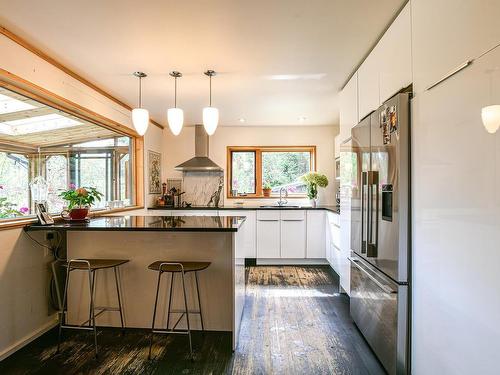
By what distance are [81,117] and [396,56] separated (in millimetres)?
3024

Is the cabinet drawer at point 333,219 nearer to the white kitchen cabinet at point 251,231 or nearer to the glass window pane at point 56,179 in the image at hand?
the white kitchen cabinet at point 251,231

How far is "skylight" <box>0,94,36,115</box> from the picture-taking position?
2.28m

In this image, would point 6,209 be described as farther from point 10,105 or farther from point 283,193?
point 283,193

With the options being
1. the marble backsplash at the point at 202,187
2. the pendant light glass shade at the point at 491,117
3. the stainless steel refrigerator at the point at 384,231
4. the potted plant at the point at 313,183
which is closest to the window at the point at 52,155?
the marble backsplash at the point at 202,187

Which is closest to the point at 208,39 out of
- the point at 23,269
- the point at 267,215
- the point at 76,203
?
the point at 76,203

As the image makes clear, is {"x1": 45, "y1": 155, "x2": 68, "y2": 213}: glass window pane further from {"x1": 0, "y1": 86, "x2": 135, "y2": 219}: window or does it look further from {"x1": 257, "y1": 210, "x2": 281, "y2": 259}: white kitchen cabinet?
{"x1": 257, "y1": 210, "x2": 281, "y2": 259}: white kitchen cabinet

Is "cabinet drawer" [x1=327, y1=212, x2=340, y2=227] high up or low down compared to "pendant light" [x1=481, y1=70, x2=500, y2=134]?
down

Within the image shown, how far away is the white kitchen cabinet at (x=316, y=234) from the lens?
15.7ft

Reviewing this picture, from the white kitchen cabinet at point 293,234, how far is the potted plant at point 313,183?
1.55ft

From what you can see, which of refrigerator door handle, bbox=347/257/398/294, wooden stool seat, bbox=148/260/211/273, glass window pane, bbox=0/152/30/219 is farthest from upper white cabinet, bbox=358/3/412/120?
glass window pane, bbox=0/152/30/219

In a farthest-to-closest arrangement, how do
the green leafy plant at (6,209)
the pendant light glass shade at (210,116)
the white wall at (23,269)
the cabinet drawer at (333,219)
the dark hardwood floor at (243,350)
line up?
the cabinet drawer at (333,219) < the pendant light glass shade at (210,116) < the green leafy plant at (6,209) < the white wall at (23,269) < the dark hardwood floor at (243,350)

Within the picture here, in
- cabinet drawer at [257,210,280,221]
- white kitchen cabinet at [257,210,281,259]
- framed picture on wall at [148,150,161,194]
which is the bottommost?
white kitchen cabinet at [257,210,281,259]

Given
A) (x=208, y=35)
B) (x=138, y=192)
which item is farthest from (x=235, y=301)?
(x=138, y=192)

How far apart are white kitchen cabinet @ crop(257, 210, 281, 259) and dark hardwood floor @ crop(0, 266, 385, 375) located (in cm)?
171
